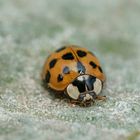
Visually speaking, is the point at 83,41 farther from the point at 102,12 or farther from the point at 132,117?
the point at 132,117

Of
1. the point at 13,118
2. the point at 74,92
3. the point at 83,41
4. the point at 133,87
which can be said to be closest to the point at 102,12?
the point at 83,41

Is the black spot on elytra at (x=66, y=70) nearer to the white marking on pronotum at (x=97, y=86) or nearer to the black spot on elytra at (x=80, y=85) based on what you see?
the black spot on elytra at (x=80, y=85)

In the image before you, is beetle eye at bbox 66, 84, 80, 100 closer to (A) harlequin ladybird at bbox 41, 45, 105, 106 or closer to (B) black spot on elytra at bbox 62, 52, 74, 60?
(A) harlequin ladybird at bbox 41, 45, 105, 106

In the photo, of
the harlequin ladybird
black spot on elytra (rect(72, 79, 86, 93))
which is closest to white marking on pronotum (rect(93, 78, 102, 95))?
the harlequin ladybird

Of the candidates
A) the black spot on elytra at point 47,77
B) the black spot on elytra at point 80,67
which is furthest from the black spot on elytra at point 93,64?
the black spot on elytra at point 47,77

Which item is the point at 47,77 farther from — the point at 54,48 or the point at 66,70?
the point at 54,48

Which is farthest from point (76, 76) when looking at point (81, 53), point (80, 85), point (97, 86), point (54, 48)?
point (54, 48)
